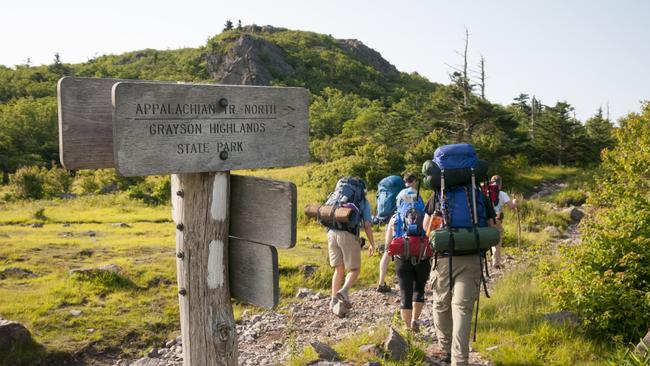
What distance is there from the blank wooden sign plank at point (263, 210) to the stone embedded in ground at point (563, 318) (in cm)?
396

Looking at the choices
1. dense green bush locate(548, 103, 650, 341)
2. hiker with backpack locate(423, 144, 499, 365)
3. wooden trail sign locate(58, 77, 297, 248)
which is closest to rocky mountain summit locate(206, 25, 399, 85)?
dense green bush locate(548, 103, 650, 341)

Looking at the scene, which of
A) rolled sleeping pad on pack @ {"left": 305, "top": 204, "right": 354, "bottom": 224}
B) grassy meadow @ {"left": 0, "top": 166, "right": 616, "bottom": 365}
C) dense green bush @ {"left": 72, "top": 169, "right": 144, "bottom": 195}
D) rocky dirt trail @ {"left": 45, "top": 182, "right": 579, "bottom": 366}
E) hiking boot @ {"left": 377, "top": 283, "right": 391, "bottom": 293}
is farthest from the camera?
dense green bush @ {"left": 72, "top": 169, "right": 144, "bottom": 195}

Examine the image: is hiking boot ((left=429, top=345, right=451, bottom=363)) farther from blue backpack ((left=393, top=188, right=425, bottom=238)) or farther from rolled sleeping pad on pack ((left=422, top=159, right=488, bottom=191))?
rolled sleeping pad on pack ((left=422, top=159, right=488, bottom=191))

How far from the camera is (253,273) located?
2.35 m

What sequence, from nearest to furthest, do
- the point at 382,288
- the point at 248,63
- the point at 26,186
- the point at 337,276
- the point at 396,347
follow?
1. the point at 396,347
2. the point at 337,276
3. the point at 382,288
4. the point at 26,186
5. the point at 248,63

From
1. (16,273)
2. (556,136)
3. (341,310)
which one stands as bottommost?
(341,310)

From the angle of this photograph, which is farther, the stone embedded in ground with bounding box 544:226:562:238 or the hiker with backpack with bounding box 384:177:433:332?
the stone embedded in ground with bounding box 544:226:562:238

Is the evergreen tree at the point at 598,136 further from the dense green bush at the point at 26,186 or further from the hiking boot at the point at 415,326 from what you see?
the dense green bush at the point at 26,186

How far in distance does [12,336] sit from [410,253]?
Answer: 4.78 meters

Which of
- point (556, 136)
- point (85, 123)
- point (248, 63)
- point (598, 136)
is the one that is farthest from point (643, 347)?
point (248, 63)

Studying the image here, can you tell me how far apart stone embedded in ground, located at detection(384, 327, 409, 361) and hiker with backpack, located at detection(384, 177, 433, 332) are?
1087 mm

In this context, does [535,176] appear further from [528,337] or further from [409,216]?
[528,337]

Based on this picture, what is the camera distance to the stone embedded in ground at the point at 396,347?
181 inches

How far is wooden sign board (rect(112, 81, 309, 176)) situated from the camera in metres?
1.95
